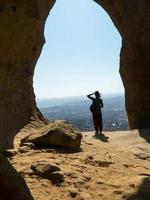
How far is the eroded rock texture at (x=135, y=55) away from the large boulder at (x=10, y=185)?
15.7m

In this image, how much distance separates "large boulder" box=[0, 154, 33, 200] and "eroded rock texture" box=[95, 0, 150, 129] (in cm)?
1573

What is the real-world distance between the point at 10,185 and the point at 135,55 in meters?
17.3

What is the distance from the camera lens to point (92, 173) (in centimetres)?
817

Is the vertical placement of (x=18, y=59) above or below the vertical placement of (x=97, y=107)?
above

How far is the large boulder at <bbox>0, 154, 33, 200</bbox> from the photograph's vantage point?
4.81m

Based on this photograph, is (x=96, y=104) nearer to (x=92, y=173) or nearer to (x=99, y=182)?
(x=92, y=173)

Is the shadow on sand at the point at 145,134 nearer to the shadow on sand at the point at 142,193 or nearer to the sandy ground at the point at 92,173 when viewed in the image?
the sandy ground at the point at 92,173

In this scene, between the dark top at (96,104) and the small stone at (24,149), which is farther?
the dark top at (96,104)

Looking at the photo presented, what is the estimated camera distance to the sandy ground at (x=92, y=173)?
6.82 metres

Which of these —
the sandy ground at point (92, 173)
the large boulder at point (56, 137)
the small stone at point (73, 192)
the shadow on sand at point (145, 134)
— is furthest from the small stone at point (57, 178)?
the shadow on sand at point (145, 134)

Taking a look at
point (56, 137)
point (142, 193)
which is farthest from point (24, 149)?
point (142, 193)

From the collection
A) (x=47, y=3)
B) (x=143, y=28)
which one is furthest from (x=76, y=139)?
(x=143, y=28)

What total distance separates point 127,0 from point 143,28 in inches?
74.5

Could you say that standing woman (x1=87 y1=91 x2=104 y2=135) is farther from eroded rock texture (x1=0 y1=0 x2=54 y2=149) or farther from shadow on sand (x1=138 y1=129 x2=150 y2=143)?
eroded rock texture (x1=0 y1=0 x2=54 y2=149)
